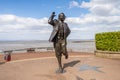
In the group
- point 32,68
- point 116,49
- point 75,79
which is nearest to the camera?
point 75,79

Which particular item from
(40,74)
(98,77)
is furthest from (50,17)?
(98,77)

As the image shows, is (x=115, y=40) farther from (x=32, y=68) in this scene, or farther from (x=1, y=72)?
(x=1, y=72)

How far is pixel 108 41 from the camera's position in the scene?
1842 centimetres

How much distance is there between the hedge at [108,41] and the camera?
17781 millimetres

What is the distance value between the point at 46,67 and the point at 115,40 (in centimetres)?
739

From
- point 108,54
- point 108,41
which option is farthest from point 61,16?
point 108,41

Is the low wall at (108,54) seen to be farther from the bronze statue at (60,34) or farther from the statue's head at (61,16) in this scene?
the statue's head at (61,16)

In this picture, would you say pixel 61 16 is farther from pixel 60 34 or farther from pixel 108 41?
pixel 108 41

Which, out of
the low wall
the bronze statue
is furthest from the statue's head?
the low wall

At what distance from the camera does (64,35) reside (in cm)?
1147

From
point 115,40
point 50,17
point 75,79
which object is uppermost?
point 50,17

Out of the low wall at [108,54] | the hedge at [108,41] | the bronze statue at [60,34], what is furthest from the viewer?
the hedge at [108,41]

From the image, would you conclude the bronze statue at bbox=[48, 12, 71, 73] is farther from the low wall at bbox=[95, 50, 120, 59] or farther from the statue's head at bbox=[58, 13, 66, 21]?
the low wall at bbox=[95, 50, 120, 59]

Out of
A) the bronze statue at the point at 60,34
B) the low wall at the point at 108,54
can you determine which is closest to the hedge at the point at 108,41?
the low wall at the point at 108,54
